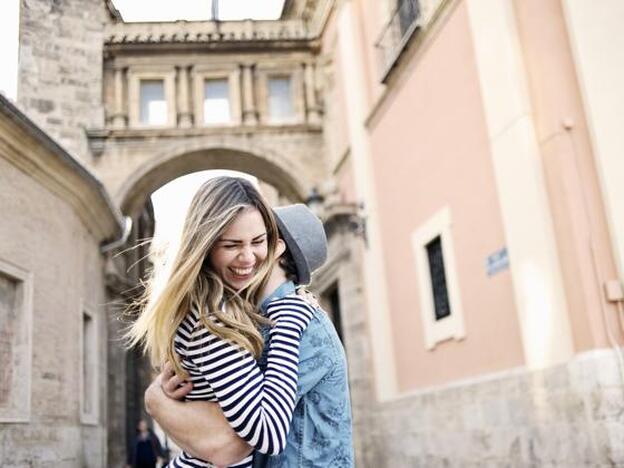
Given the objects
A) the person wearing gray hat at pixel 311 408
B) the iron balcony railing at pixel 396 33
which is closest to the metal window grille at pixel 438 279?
the iron balcony railing at pixel 396 33

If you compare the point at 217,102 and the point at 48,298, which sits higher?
the point at 217,102

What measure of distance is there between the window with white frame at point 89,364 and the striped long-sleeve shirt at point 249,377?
8626mm

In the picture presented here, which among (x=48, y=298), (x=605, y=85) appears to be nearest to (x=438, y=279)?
(x=605, y=85)

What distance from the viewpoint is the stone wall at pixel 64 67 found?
12.7 metres

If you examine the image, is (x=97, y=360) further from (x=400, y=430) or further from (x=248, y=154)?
(x=248, y=154)

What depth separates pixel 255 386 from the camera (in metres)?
1.47

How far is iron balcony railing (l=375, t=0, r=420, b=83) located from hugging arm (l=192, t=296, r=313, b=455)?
8.65 metres

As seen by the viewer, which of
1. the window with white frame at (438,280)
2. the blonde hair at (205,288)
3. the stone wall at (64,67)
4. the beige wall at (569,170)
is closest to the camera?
the blonde hair at (205,288)

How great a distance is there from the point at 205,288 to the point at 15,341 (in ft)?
20.5

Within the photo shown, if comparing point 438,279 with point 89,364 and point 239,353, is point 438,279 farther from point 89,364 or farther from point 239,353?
point 239,353

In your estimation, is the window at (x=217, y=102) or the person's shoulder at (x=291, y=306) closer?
the person's shoulder at (x=291, y=306)

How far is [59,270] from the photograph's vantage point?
27.5 ft

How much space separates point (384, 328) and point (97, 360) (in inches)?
166

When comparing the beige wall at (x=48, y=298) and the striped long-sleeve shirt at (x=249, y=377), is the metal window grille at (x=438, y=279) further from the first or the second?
the striped long-sleeve shirt at (x=249, y=377)
